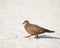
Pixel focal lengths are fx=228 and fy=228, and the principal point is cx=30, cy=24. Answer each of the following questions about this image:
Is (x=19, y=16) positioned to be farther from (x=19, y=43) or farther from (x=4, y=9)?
(x=19, y=43)

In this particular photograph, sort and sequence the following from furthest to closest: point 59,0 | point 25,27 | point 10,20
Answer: point 59,0 < point 10,20 < point 25,27

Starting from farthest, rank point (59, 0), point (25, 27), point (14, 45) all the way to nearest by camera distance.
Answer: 1. point (59, 0)
2. point (25, 27)
3. point (14, 45)

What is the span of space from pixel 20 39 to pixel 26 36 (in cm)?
7

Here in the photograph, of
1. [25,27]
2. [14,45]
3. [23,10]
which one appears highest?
[23,10]

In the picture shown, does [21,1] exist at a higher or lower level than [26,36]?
higher

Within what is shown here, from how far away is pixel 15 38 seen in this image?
197 cm

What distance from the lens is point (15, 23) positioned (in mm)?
2143

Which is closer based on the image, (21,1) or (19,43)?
(19,43)

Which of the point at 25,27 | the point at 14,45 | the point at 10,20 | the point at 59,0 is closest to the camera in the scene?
the point at 14,45

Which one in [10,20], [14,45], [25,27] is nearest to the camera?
[14,45]

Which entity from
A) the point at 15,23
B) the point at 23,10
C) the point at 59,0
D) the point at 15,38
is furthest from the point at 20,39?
the point at 59,0

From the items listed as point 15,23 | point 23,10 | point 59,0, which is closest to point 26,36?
point 15,23

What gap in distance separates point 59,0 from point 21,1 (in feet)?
1.28

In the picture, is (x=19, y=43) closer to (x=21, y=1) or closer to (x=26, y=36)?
(x=26, y=36)
